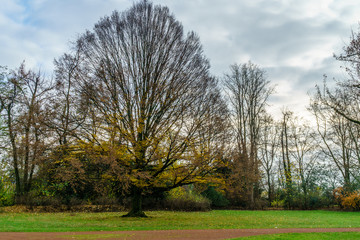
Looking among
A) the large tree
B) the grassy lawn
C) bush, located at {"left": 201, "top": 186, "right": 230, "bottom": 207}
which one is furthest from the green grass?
bush, located at {"left": 201, "top": 186, "right": 230, "bottom": 207}

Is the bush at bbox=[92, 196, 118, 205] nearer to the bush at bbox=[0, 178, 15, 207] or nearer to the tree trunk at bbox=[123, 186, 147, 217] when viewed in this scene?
the bush at bbox=[0, 178, 15, 207]

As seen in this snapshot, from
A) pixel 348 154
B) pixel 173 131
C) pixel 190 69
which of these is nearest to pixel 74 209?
pixel 173 131

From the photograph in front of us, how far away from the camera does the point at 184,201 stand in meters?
24.6

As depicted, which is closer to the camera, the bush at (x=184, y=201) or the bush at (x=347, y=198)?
the bush at (x=184, y=201)

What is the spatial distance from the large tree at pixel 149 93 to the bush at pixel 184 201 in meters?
7.75

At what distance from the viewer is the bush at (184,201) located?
963 inches

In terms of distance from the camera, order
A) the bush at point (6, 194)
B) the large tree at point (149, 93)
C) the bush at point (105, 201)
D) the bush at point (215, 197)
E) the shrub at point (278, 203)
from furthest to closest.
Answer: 1. the shrub at point (278, 203)
2. the bush at point (215, 197)
3. the bush at point (105, 201)
4. the bush at point (6, 194)
5. the large tree at point (149, 93)

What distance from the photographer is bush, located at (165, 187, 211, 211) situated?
24.5 metres

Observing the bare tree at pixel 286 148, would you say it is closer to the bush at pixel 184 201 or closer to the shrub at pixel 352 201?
the shrub at pixel 352 201

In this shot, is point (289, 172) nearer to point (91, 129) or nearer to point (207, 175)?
point (207, 175)

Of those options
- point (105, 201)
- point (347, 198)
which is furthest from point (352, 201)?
point (105, 201)

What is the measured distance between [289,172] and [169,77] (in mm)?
26049

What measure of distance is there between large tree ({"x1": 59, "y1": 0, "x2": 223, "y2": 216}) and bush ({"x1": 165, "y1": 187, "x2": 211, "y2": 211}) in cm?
775

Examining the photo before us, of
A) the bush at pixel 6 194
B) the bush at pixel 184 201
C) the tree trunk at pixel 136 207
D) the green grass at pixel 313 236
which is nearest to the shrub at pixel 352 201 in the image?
the bush at pixel 184 201
